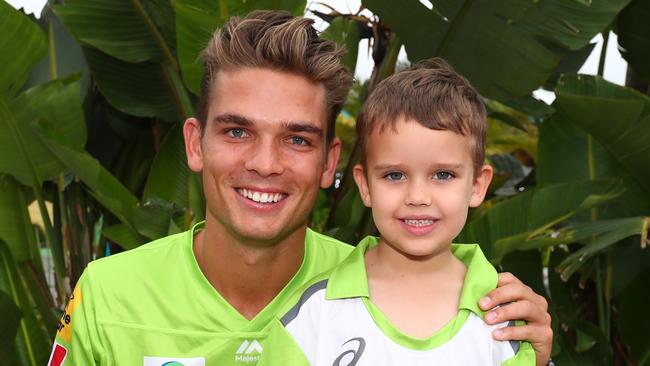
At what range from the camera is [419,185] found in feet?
5.51

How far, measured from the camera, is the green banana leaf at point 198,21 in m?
3.09

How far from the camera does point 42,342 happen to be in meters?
3.60

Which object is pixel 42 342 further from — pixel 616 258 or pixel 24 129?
pixel 616 258

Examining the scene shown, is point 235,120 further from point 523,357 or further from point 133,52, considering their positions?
point 133,52

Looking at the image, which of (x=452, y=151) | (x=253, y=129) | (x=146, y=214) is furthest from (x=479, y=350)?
(x=146, y=214)

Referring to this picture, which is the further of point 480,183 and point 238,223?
point 238,223

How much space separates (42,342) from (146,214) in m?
0.90

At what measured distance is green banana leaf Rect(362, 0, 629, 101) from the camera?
3.23 metres

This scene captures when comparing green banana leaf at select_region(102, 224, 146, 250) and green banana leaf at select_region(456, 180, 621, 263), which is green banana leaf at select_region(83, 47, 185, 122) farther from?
green banana leaf at select_region(456, 180, 621, 263)

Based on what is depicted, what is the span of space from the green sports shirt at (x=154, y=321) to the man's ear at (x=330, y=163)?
0.31 metres

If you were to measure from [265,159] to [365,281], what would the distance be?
1.45 ft

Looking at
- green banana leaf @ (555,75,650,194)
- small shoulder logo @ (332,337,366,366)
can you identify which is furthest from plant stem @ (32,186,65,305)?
small shoulder logo @ (332,337,366,366)

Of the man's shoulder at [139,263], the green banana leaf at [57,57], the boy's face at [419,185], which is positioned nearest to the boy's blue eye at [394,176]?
the boy's face at [419,185]

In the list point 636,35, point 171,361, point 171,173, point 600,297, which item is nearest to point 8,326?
point 171,173
